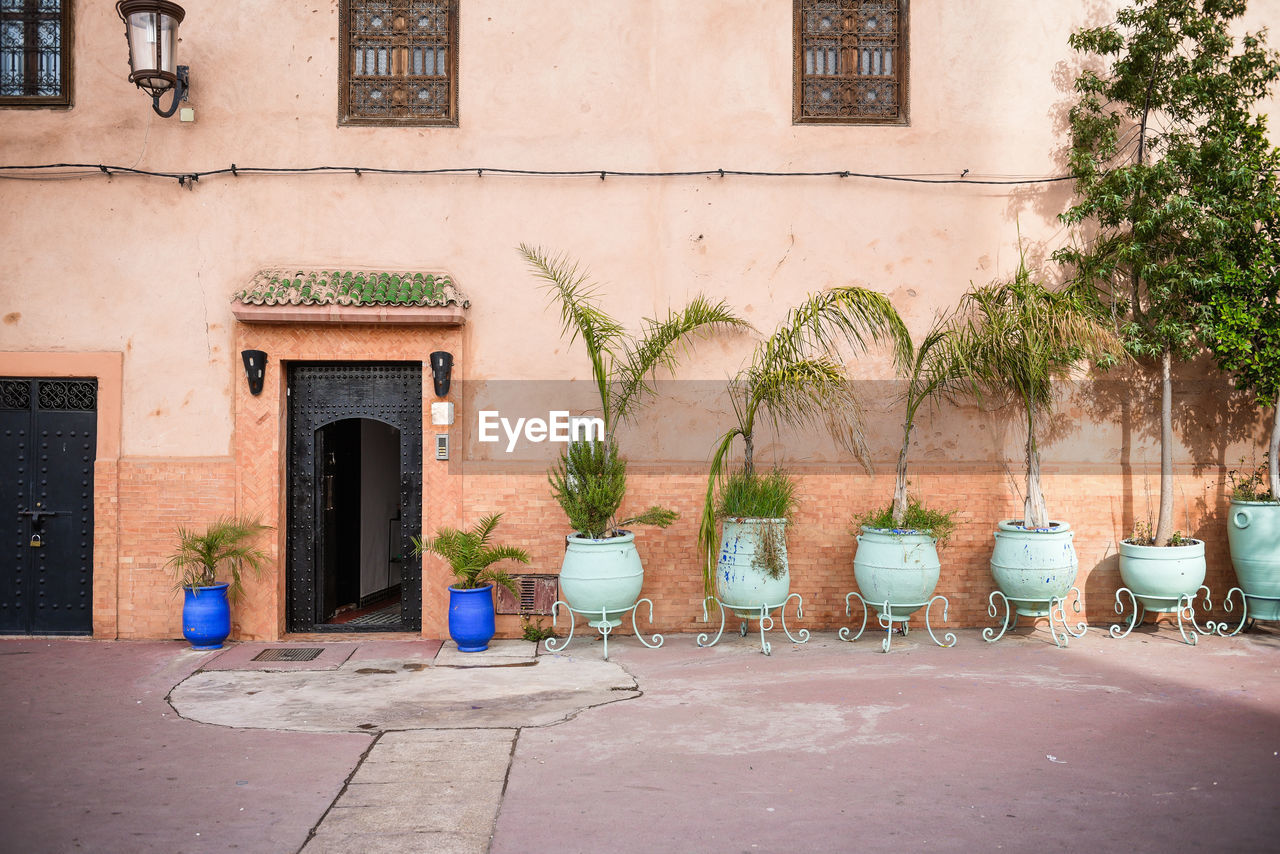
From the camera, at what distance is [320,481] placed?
26.5 ft

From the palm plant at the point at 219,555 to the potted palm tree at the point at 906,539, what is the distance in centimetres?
504

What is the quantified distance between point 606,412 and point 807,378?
63.9 inches

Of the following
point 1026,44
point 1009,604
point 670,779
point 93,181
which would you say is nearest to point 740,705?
point 670,779

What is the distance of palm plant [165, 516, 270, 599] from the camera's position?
24.6ft

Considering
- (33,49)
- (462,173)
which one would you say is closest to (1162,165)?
(462,173)

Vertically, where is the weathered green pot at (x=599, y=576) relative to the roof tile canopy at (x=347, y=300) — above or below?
below

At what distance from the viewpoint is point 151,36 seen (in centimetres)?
739

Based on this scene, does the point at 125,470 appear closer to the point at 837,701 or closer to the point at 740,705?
the point at 740,705

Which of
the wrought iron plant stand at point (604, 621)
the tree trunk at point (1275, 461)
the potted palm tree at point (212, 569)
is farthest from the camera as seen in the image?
the tree trunk at point (1275, 461)

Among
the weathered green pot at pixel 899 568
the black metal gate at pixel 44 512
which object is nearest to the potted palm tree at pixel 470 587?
the weathered green pot at pixel 899 568

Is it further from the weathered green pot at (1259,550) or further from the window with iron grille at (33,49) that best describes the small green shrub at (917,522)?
the window with iron grille at (33,49)

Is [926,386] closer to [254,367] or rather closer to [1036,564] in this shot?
[1036,564]

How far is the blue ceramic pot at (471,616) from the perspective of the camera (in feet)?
23.9

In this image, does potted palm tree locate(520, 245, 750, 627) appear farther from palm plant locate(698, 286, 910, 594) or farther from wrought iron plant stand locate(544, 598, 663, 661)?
palm plant locate(698, 286, 910, 594)
